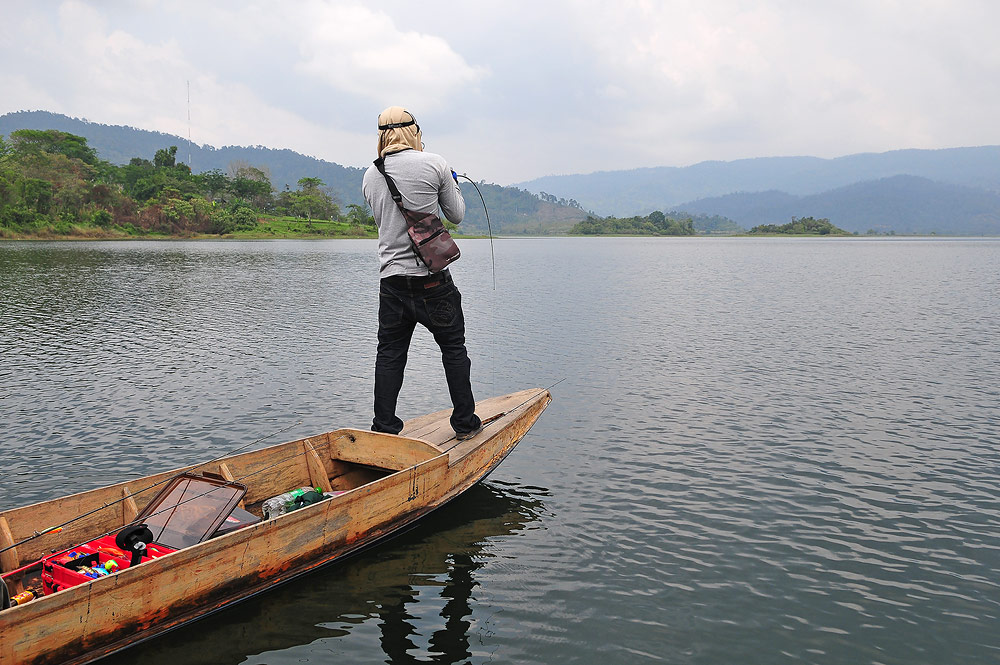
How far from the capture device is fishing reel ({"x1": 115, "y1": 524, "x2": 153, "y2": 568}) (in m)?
5.99

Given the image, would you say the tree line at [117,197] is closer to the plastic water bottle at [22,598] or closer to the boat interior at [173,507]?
the boat interior at [173,507]

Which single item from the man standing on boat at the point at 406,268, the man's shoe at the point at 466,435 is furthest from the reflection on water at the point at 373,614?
the man standing on boat at the point at 406,268

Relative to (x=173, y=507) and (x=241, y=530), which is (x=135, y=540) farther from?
(x=241, y=530)

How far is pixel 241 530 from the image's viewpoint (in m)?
6.02

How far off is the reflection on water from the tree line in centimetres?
9450

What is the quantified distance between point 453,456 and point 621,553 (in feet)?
7.28

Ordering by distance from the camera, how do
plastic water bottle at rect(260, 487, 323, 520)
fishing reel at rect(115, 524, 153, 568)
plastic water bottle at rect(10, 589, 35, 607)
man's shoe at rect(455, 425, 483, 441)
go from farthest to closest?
man's shoe at rect(455, 425, 483, 441), plastic water bottle at rect(260, 487, 323, 520), fishing reel at rect(115, 524, 153, 568), plastic water bottle at rect(10, 589, 35, 607)

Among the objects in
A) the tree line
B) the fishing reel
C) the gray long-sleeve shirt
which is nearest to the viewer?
the fishing reel

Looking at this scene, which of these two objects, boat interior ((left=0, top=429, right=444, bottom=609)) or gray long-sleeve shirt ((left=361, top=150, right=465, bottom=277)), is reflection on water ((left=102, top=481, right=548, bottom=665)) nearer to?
boat interior ((left=0, top=429, right=444, bottom=609))

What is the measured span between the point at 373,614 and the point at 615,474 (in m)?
4.75

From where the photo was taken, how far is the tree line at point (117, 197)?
291ft

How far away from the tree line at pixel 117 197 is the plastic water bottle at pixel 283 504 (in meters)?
93.8

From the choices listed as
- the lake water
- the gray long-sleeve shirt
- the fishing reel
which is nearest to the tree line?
the lake water

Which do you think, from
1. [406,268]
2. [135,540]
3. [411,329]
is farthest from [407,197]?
[135,540]
